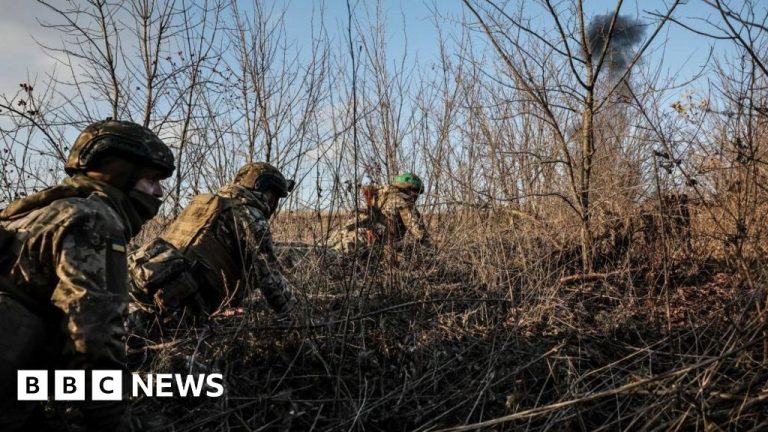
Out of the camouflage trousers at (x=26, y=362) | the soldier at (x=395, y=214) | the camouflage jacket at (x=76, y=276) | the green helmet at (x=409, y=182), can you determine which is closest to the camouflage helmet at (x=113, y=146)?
the camouflage jacket at (x=76, y=276)

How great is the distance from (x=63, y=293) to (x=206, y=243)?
1.71 meters

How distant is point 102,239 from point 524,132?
4.93m

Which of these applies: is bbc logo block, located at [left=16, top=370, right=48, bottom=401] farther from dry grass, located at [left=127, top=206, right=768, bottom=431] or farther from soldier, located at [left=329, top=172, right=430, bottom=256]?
soldier, located at [left=329, top=172, right=430, bottom=256]

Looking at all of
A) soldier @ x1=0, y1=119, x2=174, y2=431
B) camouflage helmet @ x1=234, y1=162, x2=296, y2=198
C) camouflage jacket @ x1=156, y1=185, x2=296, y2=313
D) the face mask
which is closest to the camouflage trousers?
soldier @ x1=0, y1=119, x2=174, y2=431

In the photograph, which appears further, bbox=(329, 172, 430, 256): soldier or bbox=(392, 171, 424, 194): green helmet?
bbox=(392, 171, 424, 194): green helmet

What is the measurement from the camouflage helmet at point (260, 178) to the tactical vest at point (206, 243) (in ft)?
0.80

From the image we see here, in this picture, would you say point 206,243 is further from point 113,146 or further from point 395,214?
point 113,146

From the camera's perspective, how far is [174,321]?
9.96 ft

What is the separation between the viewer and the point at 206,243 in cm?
329

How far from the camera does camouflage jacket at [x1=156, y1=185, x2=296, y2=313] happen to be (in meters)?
3.13

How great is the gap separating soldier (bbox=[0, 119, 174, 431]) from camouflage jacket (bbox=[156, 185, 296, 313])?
1.34 metres

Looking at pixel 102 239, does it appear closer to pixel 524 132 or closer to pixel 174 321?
pixel 174 321

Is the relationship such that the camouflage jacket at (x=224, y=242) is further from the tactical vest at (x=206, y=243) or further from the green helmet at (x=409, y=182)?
the green helmet at (x=409, y=182)

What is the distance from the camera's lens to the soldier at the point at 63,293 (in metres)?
1.58
